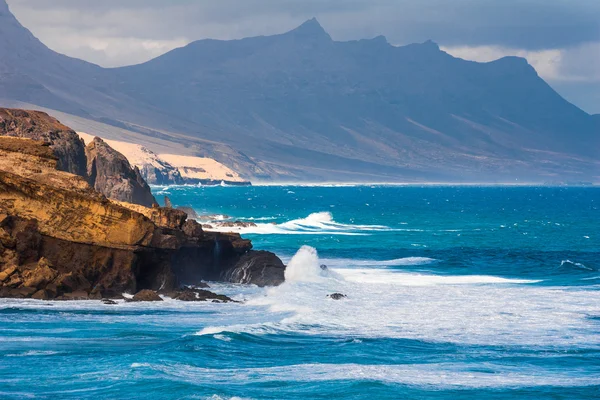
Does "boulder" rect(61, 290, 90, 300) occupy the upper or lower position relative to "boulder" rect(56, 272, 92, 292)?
lower

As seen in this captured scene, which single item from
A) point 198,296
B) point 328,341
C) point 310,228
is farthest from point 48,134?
point 310,228

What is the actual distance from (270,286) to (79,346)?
1786cm

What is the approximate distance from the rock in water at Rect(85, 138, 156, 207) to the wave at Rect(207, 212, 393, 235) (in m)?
9.66

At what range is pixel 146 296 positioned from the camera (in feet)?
127

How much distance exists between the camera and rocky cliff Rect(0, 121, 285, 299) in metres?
37.3

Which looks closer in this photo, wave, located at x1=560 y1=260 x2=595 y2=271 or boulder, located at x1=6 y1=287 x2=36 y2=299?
boulder, located at x1=6 y1=287 x2=36 y2=299

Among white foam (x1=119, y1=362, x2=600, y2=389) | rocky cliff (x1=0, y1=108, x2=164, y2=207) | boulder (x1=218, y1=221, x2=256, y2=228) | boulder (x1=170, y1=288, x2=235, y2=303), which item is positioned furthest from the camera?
boulder (x1=218, y1=221, x2=256, y2=228)

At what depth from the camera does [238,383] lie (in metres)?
25.7

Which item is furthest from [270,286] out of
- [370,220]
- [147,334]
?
[370,220]

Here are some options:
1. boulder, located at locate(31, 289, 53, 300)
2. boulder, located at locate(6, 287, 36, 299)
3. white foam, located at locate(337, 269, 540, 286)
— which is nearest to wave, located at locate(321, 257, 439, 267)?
white foam, located at locate(337, 269, 540, 286)

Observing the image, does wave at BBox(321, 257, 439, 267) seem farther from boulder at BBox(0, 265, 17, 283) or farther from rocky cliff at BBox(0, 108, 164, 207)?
boulder at BBox(0, 265, 17, 283)

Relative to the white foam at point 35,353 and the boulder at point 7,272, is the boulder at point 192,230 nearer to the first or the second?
the boulder at point 7,272

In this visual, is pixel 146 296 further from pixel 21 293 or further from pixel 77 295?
pixel 21 293

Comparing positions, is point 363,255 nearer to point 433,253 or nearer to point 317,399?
point 433,253
